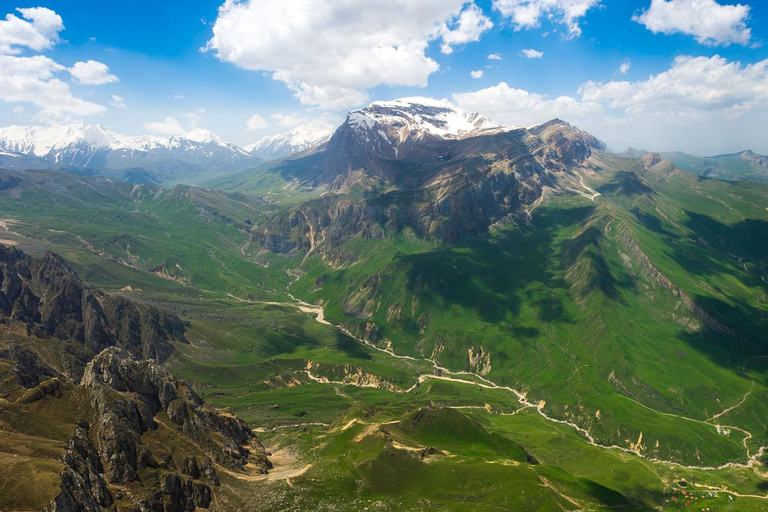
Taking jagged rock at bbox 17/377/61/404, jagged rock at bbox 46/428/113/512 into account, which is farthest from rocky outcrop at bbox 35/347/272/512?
jagged rock at bbox 17/377/61/404

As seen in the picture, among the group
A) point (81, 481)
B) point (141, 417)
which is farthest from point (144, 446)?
point (81, 481)

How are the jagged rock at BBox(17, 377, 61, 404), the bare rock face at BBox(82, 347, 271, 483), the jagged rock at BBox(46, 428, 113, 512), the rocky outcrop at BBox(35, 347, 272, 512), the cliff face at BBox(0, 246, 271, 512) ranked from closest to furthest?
the jagged rock at BBox(46, 428, 113, 512), the rocky outcrop at BBox(35, 347, 272, 512), the cliff face at BBox(0, 246, 271, 512), the bare rock face at BBox(82, 347, 271, 483), the jagged rock at BBox(17, 377, 61, 404)

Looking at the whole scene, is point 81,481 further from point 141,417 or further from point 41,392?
point 41,392

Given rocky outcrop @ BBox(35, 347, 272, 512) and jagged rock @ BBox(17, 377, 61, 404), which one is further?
jagged rock @ BBox(17, 377, 61, 404)

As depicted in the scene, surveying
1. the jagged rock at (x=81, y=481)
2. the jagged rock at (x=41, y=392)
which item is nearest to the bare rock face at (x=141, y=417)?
the jagged rock at (x=81, y=481)

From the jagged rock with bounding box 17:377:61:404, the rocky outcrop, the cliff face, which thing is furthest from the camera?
the jagged rock with bounding box 17:377:61:404

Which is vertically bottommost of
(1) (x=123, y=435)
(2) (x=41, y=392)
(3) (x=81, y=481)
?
(1) (x=123, y=435)

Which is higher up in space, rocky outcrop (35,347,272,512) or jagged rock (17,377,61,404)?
jagged rock (17,377,61,404)

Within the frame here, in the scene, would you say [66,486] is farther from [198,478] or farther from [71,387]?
[71,387]

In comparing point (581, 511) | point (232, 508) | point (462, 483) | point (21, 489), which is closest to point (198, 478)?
point (232, 508)

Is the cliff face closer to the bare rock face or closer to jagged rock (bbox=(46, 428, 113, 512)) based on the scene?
jagged rock (bbox=(46, 428, 113, 512))

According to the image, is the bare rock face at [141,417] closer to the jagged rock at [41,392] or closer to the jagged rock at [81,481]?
the jagged rock at [81,481]
